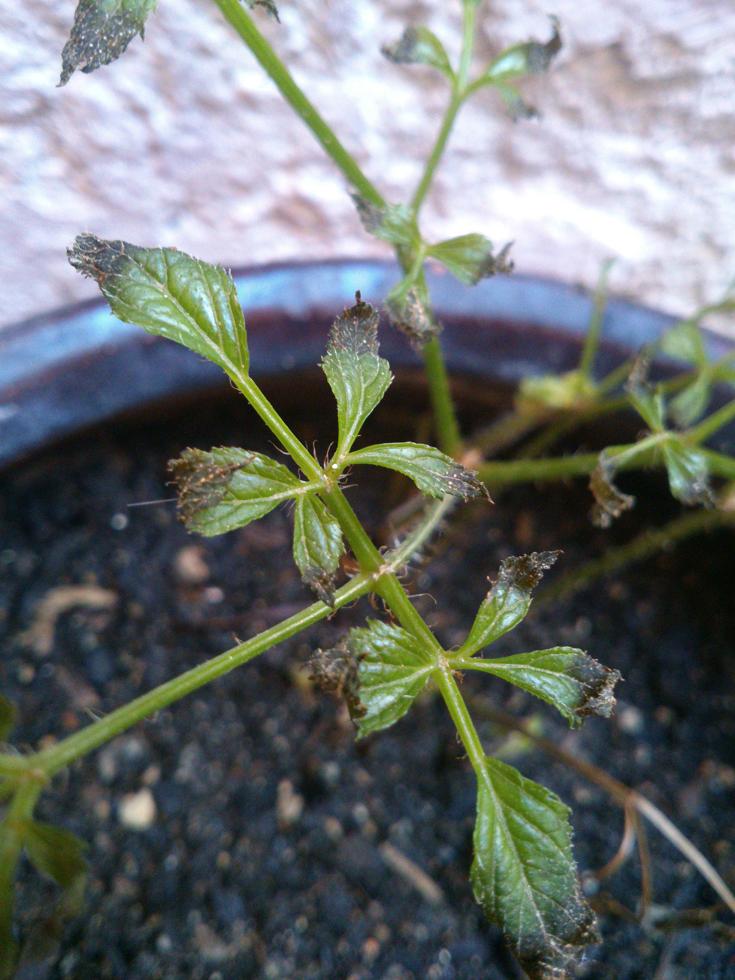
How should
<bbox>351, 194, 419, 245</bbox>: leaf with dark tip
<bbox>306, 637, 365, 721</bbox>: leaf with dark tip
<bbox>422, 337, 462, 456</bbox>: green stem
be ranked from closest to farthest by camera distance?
<bbox>306, 637, 365, 721</bbox>: leaf with dark tip
<bbox>351, 194, 419, 245</bbox>: leaf with dark tip
<bbox>422, 337, 462, 456</bbox>: green stem

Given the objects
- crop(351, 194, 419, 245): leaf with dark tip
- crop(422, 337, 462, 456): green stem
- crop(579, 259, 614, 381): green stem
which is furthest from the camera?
crop(579, 259, 614, 381): green stem

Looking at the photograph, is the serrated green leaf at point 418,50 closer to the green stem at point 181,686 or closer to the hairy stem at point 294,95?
the hairy stem at point 294,95

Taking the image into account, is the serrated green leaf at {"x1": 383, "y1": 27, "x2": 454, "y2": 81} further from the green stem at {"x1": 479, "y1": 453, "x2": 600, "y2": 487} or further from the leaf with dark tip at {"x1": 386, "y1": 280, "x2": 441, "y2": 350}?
the green stem at {"x1": 479, "y1": 453, "x2": 600, "y2": 487}

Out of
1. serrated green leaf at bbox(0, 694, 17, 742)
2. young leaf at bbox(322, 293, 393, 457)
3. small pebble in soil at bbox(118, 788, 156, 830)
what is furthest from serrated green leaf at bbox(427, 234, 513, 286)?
small pebble in soil at bbox(118, 788, 156, 830)

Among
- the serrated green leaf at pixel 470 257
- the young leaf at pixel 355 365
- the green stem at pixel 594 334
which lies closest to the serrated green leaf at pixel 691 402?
the green stem at pixel 594 334

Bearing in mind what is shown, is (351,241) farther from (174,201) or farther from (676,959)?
(676,959)

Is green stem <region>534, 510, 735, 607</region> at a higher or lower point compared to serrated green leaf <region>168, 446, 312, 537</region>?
lower

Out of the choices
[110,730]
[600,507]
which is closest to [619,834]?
[600,507]
